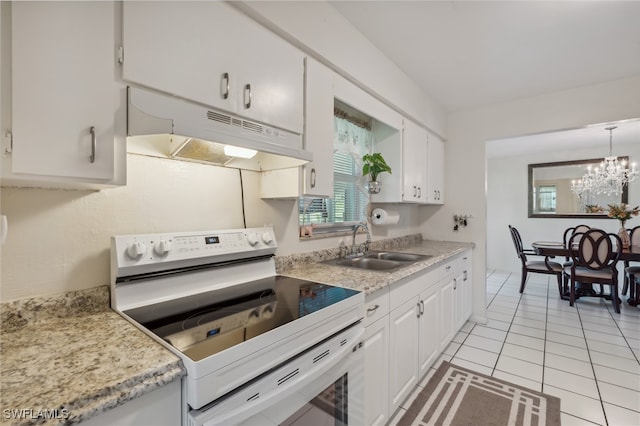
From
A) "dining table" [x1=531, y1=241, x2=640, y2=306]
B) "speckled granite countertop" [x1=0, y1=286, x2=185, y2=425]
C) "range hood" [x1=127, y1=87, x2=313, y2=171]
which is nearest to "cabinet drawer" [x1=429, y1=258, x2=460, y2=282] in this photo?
"range hood" [x1=127, y1=87, x2=313, y2=171]

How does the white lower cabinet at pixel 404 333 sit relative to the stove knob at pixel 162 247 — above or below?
below

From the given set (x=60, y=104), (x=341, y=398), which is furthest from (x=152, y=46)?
(x=341, y=398)

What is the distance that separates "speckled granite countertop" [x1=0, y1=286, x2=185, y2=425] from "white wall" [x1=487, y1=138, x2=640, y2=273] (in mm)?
6447

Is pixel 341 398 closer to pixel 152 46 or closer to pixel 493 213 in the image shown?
pixel 152 46

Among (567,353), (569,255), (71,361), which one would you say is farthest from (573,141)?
(71,361)

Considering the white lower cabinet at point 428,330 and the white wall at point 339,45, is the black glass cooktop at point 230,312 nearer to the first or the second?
the white lower cabinet at point 428,330

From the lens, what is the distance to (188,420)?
28.6 inches

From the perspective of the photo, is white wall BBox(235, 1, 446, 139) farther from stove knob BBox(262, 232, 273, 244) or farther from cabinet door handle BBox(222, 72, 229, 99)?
stove knob BBox(262, 232, 273, 244)

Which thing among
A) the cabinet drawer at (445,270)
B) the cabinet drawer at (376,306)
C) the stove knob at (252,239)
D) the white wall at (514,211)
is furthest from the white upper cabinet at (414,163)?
the white wall at (514,211)

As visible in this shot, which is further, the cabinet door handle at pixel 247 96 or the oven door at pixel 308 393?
the cabinet door handle at pixel 247 96

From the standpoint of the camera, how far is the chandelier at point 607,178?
436cm

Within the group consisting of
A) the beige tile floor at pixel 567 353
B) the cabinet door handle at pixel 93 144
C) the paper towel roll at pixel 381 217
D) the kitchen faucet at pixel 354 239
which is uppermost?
the cabinet door handle at pixel 93 144

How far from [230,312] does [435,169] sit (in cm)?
281

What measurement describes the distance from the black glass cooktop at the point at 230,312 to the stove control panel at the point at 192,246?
17 cm
